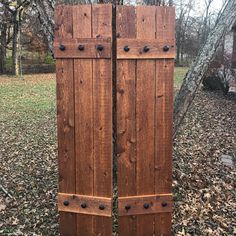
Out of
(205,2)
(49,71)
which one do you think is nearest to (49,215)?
(49,71)

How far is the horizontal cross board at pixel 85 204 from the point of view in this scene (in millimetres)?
3049

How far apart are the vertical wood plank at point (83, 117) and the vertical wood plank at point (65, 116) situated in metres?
0.04

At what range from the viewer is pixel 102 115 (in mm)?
2922

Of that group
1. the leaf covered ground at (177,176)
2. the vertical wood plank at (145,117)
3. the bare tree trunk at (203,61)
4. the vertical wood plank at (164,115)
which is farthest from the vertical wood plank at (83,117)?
the bare tree trunk at (203,61)

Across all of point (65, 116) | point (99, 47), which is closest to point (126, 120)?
point (65, 116)

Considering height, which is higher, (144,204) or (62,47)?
(62,47)

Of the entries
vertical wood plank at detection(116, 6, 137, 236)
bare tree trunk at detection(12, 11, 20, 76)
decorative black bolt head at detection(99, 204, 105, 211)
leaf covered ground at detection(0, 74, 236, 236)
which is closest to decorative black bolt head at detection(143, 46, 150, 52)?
vertical wood plank at detection(116, 6, 137, 236)

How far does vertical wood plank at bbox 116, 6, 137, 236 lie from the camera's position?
9.09ft

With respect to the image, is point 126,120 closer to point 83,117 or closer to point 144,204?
point 83,117

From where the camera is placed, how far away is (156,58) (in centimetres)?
285

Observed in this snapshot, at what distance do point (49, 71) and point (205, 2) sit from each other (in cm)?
2008

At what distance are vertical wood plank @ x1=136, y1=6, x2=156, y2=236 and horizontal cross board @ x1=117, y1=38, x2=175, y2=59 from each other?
0.15 ft

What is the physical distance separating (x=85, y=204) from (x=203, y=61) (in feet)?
8.46

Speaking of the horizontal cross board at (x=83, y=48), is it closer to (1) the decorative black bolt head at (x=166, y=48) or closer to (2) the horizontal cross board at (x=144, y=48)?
(2) the horizontal cross board at (x=144, y=48)
